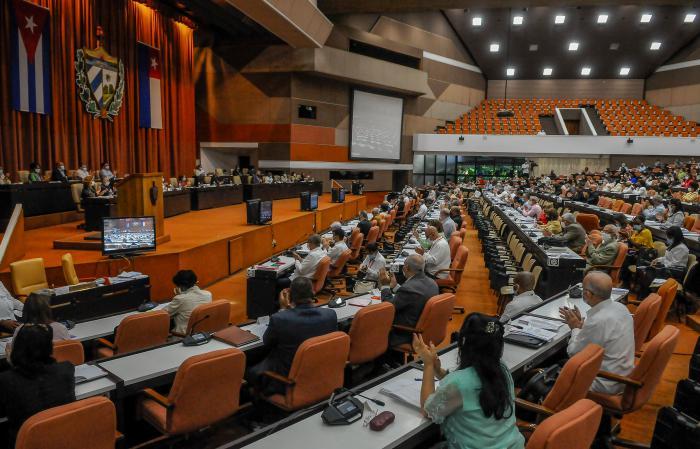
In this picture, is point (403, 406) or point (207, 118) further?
point (207, 118)

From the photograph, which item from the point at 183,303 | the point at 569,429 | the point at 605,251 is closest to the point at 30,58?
the point at 183,303

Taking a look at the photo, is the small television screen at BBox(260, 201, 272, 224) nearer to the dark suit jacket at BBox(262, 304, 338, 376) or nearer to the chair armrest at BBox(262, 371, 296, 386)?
the dark suit jacket at BBox(262, 304, 338, 376)

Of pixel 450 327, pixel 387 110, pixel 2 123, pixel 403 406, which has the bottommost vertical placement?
pixel 450 327

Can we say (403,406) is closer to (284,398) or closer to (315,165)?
(284,398)

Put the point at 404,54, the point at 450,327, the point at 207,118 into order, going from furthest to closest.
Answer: the point at 404,54 < the point at 207,118 < the point at 450,327

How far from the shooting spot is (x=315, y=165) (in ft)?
68.9

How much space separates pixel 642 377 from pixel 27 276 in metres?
6.03

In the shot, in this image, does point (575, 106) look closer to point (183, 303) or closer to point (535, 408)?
point (183, 303)

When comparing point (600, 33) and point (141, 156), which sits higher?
point (600, 33)

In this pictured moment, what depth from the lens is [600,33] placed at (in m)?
23.6

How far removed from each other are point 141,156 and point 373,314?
14844 millimetres

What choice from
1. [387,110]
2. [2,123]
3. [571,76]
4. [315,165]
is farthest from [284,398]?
[571,76]

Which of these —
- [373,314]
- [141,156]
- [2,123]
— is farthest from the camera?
[141,156]

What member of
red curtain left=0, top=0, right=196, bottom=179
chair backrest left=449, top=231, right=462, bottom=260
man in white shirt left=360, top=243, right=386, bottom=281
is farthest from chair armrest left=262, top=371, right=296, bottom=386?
red curtain left=0, top=0, right=196, bottom=179
